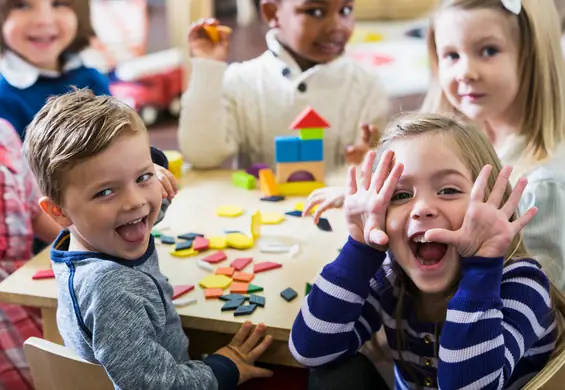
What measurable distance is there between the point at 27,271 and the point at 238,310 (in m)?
0.39

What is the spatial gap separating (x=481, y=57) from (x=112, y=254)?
76cm

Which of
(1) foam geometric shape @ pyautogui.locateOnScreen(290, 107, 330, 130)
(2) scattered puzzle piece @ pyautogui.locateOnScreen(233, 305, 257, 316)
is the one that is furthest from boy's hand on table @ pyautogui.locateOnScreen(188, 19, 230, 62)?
(2) scattered puzzle piece @ pyautogui.locateOnScreen(233, 305, 257, 316)

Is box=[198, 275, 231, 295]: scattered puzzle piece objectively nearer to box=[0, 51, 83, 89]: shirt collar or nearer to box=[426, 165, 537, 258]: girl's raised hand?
box=[426, 165, 537, 258]: girl's raised hand

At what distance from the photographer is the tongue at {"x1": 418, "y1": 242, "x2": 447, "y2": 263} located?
93 cm

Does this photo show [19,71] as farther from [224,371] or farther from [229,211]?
[224,371]

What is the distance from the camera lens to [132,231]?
99 centimetres

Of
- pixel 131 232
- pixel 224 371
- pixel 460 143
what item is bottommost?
pixel 224 371

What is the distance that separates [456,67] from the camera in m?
1.30

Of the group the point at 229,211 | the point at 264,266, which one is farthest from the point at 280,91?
the point at 264,266

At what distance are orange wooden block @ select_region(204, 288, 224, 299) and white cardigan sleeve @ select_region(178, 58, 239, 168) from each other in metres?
0.55

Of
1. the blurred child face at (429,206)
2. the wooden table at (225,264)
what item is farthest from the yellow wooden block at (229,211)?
the blurred child face at (429,206)

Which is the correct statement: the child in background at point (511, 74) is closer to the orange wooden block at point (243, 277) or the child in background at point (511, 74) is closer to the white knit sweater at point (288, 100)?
the orange wooden block at point (243, 277)

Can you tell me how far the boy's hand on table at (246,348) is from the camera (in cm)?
100

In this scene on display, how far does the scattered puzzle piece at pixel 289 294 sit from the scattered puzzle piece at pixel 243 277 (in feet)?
0.23
